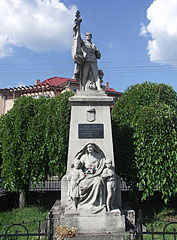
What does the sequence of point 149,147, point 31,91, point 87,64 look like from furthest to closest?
point 31,91
point 149,147
point 87,64

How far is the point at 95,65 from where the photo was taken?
6.71 metres

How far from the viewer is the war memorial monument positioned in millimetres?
4738

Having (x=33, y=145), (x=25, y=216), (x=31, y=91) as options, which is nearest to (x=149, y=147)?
(x=33, y=145)

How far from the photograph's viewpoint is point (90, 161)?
212 inches

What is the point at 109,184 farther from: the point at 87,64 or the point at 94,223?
the point at 87,64

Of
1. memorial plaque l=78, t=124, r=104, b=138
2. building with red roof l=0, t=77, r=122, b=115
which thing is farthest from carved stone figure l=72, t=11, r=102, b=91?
building with red roof l=0, t=77, r=122, b=115

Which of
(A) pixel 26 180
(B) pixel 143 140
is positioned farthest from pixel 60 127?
(B) pixel 143 140

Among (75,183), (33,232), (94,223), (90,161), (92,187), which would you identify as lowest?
(33,232)

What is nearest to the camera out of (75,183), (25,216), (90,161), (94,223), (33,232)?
(94,223)

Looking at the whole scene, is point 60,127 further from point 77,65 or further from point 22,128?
point 77,65

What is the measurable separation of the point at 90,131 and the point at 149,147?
99.1 inches

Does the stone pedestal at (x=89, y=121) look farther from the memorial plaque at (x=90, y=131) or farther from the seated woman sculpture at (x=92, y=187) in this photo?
the seated woman sculpture at (x=92, y=187)

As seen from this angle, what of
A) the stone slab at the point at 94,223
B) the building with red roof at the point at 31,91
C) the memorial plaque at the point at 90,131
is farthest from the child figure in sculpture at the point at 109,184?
the building with red roof at the point at 31,91

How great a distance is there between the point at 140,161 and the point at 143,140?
807mm
